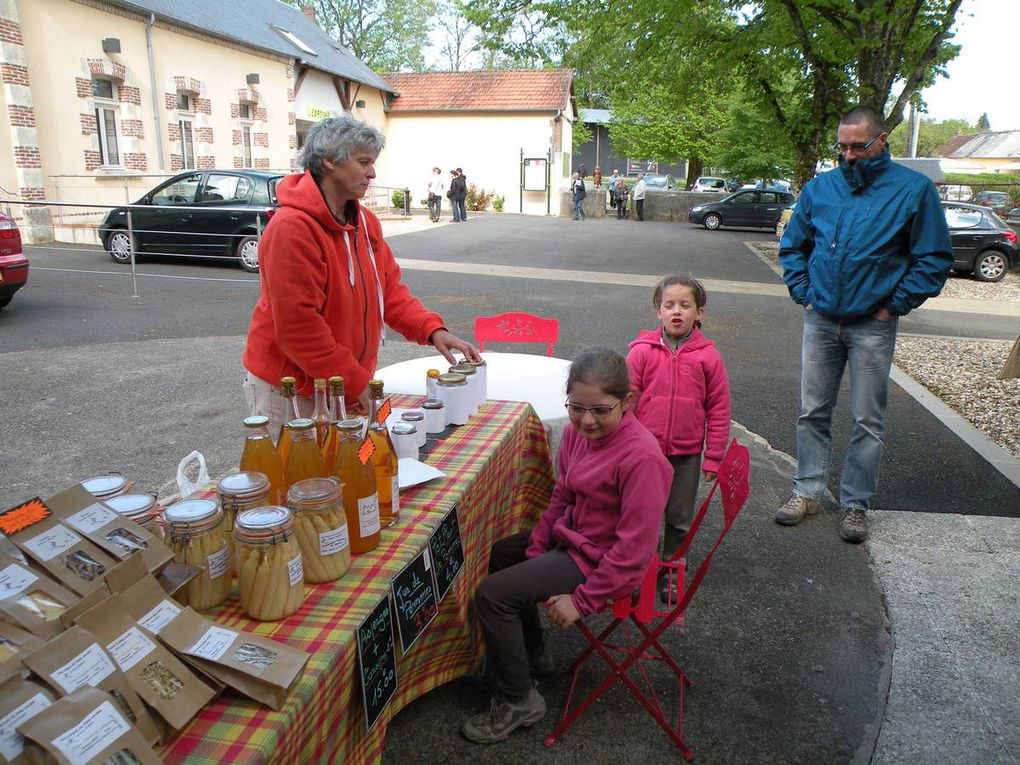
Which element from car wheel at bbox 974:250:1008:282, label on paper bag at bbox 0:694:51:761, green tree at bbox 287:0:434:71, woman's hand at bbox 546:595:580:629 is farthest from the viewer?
green tree at bbox 287:0:434:71

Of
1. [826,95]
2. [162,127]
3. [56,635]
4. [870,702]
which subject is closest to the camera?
[56,635]

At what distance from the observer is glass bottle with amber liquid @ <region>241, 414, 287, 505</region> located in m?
1.93

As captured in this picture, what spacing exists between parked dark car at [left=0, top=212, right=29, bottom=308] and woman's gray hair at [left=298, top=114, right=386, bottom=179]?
755 centimetres

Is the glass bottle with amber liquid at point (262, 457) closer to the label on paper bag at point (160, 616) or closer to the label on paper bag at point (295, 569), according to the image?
the label on paper bag at point (295, 569)

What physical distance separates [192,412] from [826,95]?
44.6 feet

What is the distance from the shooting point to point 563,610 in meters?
2.28

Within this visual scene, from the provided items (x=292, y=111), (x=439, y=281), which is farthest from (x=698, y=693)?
(x=292, y=111)

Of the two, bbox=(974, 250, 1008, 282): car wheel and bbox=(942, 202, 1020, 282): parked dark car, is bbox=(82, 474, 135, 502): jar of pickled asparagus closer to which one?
bbox=(942, 202, 1020, 282): parked dark car

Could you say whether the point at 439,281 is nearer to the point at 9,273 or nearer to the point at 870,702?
the point at 9,273

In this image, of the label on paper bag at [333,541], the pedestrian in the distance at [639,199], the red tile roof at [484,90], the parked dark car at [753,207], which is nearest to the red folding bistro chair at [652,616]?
the label on paper bag at [333,541]

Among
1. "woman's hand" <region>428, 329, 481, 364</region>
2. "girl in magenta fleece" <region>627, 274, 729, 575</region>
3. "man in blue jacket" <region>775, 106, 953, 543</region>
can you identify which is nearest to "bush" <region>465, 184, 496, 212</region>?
"man in blue jacket" <region>775, 106, 953, 543</region>

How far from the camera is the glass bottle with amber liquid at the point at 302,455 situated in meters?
1.88

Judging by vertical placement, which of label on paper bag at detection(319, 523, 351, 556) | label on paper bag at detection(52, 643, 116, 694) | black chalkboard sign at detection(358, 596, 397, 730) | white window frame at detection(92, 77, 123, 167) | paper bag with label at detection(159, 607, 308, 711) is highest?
white window frame at detection(92, 77, 123, 167)

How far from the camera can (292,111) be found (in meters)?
23.8
